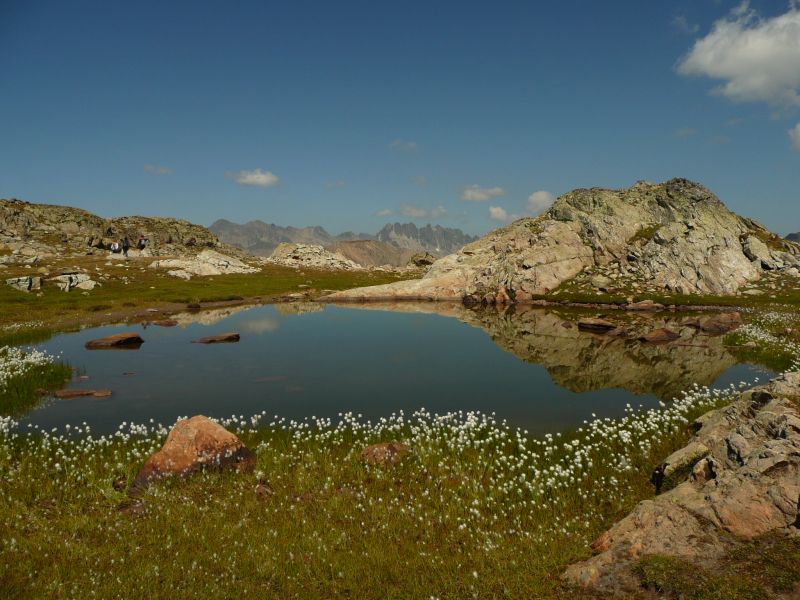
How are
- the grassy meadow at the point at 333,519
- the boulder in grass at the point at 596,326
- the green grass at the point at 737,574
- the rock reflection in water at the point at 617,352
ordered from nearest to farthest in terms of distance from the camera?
the green grass at the point at 737,574 < the grassy meadow at the point at 333,519 < the rock reflection in water at the point at 617,352 < the boulder in grass at the point at 596,326

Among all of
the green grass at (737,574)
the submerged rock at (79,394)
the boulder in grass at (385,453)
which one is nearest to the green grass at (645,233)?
the boulder in grass at (385,453)

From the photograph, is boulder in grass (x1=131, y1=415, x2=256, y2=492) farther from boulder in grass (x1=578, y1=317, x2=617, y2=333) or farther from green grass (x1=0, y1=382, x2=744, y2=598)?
boulder in grass (x1=578, y1=317, x2=617, y2=333)

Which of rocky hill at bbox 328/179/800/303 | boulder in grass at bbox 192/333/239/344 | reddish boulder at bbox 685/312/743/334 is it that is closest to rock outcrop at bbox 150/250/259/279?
rocky hill at bbox 328/179/800/303

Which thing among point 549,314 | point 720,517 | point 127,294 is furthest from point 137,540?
point 127,294

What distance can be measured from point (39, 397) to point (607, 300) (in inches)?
3083

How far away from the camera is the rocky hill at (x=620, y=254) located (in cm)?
8631

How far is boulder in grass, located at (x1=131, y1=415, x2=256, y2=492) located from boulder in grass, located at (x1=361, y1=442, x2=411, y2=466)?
4.38m

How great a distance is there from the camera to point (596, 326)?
55.8m

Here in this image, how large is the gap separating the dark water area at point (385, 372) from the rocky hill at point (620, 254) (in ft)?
104

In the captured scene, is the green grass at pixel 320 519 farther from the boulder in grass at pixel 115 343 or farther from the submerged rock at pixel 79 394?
the boulder in grass at pixel 115 343

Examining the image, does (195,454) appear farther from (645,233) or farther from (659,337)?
(645,233)

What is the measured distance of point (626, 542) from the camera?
1029 centimetres

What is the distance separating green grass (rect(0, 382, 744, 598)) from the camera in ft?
34.8

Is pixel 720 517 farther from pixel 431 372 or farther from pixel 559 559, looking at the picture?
pixel 431 372
